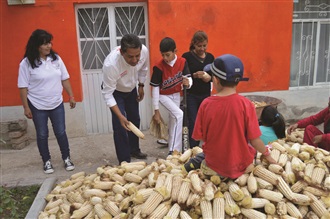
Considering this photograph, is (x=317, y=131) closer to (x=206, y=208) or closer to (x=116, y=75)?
(x=206, y=208)

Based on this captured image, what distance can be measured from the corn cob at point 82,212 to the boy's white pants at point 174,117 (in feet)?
6.55

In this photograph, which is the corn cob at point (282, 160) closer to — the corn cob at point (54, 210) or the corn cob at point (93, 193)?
the corn cob at point (93, 193)

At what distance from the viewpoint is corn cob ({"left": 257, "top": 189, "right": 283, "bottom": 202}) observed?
121 inches

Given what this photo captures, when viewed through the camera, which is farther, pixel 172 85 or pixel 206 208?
pixel 172 85

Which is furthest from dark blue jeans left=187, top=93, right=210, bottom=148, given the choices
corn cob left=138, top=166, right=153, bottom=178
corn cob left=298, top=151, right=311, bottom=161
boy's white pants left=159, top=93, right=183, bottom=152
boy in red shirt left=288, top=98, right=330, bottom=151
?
corn cob left=298, top=151, right=311, bottom=161

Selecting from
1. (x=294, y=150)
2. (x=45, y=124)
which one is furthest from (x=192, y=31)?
(x=294, y=150)

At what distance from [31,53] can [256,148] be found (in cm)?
353

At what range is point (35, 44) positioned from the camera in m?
4.84

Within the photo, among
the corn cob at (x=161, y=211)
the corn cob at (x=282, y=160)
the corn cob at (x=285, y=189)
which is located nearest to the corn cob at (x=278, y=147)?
the corn cob at (x=282, y=160)

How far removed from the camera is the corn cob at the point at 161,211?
9.53ft

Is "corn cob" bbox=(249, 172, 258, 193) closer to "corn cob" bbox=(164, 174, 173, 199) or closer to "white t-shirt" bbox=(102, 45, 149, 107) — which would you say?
"corn cob" bbox=(164, 174, 173, 199)

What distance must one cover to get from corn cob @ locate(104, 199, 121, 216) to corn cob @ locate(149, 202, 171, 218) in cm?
51

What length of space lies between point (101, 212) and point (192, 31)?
4479 millimetres

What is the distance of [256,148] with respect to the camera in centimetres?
307
